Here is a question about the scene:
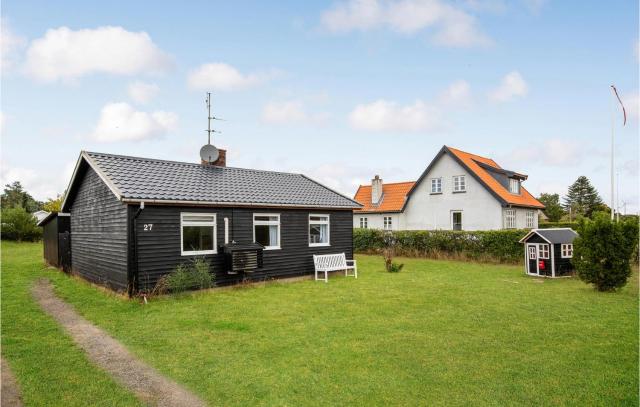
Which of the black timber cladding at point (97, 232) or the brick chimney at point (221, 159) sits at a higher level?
the brick chimney at point (221, 159)

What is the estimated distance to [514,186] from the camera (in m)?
29.1

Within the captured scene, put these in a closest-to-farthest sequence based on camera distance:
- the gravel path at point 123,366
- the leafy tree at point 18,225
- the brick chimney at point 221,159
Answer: the gravel path at point 123,366 → the brick chimney at point 221,159 → the leafy tree at point 18,225

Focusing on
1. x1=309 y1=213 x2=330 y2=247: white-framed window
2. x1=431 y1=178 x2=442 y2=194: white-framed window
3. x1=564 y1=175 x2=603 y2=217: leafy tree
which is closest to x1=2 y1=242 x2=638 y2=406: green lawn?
x1=309 y1=213 x2=330 y2=247: white-framed window

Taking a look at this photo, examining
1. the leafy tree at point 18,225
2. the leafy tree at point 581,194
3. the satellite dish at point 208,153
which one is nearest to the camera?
the satellite dish at point 208,153

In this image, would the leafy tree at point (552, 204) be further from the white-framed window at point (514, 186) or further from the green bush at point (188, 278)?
the green bush at point (188, 278)

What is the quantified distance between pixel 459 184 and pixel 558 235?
12.4 meters

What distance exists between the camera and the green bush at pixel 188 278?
11.5 m

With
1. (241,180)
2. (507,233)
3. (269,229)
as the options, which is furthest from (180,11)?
(507,233)

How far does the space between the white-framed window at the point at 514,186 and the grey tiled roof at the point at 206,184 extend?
1669 cm

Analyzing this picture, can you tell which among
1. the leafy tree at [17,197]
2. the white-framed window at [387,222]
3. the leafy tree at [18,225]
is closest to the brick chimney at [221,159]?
the white-framed window at [387,222]

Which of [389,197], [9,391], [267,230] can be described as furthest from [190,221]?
[389,197]

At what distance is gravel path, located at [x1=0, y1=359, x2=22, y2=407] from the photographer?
4809 millimetres

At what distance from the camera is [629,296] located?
11375 millimetres

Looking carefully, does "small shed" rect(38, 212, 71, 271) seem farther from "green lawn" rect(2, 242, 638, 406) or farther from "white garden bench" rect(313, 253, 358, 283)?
"white garden bench" rect(313, 253, 358, 283)
